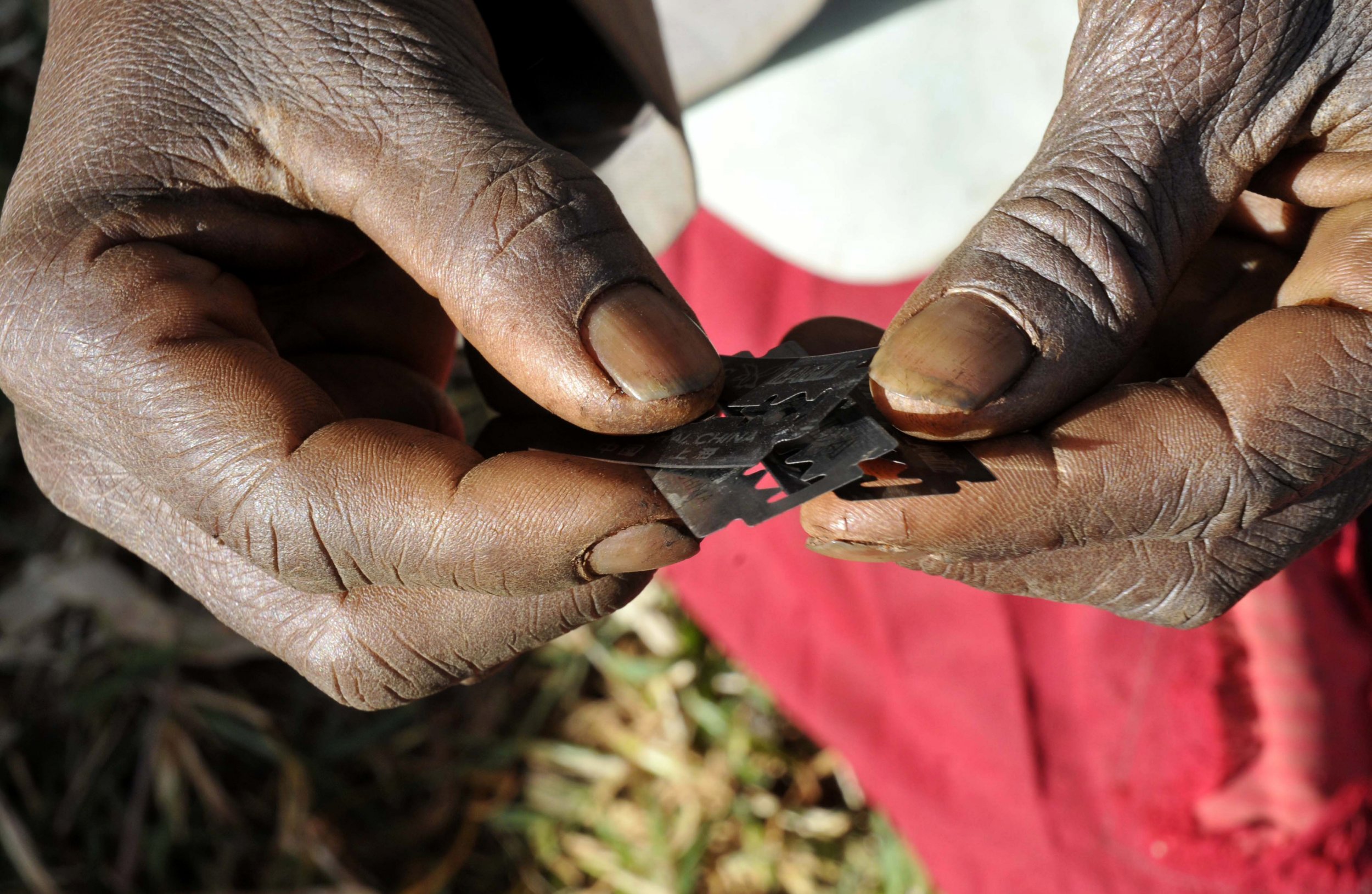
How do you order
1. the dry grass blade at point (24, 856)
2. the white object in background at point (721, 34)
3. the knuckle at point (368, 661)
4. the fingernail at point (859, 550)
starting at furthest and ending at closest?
the dry grass blade at point (24, 856) < the white object in background at point (721, 34) < the knuckle at point (368, 661) < the fingernail at point (859, 550)

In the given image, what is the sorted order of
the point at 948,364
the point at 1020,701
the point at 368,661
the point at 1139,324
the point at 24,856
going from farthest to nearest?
the point at 24,856, the point at 1020,701, the point at 368,661, the point at 1139,324, the point at 948,364

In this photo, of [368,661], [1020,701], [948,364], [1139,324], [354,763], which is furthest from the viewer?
[354,763]

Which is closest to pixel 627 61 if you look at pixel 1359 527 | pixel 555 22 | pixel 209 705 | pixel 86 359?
pixel 555 22

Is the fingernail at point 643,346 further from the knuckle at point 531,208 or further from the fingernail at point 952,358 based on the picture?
the fingernail at point 952,358

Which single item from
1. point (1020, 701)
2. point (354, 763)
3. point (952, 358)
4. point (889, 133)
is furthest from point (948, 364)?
point (354, 763)

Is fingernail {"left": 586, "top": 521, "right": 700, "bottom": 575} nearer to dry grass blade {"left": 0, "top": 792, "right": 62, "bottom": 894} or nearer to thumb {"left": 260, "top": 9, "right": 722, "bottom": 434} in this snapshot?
thumb {"left": 260, "top": 9, "right": 722, "bottom": 434}

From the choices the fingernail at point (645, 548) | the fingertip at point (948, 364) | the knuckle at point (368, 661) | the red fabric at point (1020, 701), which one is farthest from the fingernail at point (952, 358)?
the red fabric at point (1020, 701)

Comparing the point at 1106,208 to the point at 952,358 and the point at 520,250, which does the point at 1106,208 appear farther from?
the point at 520,250
